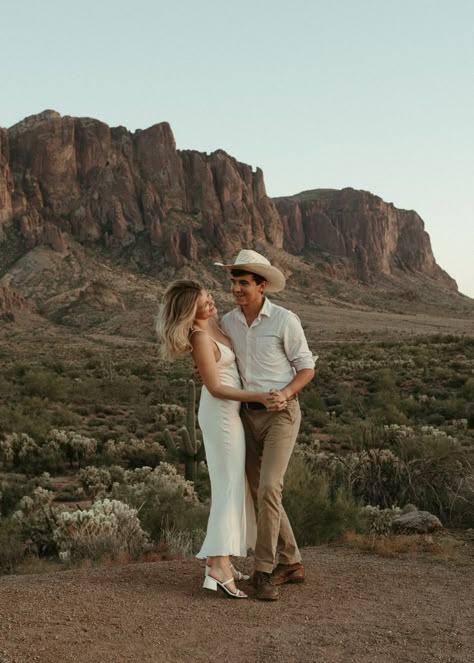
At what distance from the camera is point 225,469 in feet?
17.0

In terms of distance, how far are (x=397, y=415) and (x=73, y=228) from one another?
91.5 m

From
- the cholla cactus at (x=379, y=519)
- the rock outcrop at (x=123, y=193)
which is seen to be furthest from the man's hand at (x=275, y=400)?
the rock outcrop at (x=123, y=193)

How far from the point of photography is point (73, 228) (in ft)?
347

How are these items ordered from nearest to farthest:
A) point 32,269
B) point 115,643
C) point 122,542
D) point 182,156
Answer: point 115,643, point 122,542, point 32,269, point 182,156

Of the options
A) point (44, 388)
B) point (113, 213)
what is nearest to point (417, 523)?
point (44, 388)

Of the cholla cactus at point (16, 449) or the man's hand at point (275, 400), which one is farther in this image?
the cholla cactus at point (16, 449)

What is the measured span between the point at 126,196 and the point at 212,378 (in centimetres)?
11010

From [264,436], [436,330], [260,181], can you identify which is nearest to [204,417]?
[264,436]

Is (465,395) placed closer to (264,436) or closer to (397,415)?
(397,415)

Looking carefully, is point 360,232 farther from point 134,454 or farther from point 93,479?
point 93,479

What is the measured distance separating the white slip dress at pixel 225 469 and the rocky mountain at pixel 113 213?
79.9 metres

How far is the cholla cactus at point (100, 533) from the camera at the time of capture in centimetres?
710

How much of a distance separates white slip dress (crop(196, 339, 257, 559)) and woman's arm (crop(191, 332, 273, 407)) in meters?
0.11

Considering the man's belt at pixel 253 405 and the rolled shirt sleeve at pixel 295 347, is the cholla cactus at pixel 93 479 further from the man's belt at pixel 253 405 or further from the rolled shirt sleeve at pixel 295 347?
the rolled shirt sleeve at pixel 295 347
